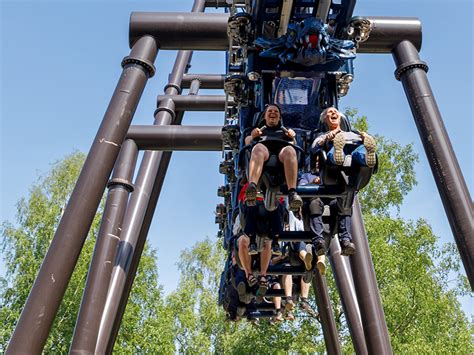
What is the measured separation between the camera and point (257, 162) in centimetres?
512

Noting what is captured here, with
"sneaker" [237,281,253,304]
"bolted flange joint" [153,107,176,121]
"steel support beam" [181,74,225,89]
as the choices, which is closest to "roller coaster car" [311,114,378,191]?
"sneaker" [237,281,253,304]

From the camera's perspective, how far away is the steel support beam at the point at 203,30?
22.1ft

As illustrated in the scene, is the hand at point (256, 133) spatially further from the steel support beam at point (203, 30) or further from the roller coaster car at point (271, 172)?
the steel support beam at point (203, 30)

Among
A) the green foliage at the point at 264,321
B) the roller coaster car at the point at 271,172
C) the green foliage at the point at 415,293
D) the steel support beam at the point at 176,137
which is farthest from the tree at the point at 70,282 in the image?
the roller coaster car at the point at 271,172

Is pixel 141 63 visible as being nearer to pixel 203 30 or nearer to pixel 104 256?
pixel 203 30

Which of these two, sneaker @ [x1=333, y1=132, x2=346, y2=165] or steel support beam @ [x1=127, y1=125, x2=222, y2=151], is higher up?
steel support beam @ [x1=127, y1=125, x2=222, y2=151]

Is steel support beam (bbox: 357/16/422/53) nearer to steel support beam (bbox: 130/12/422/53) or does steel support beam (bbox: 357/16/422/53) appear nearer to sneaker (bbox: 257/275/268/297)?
steel support beam (bbox: 130/12/422/53)

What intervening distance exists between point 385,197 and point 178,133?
13960mm

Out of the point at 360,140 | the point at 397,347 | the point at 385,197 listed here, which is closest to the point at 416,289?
the point at 397,347

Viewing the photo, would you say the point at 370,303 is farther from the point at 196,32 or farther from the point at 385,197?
the point at 385,197

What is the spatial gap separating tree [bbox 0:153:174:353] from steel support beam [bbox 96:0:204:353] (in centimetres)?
1103

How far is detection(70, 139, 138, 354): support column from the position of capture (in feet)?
19.2

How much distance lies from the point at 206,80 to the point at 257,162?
28.7 feet

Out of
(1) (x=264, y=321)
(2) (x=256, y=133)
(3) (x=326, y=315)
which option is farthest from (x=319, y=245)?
(1) (x=264, y=321)
